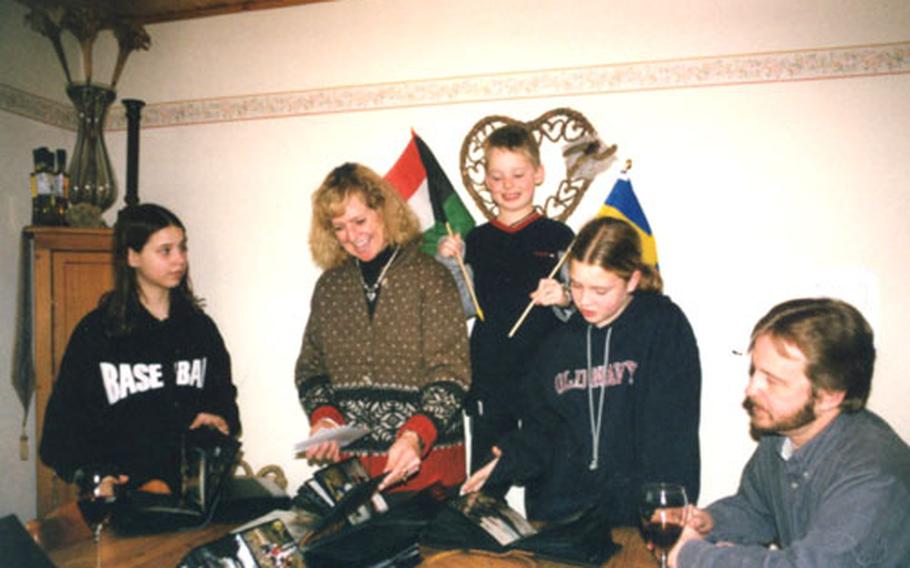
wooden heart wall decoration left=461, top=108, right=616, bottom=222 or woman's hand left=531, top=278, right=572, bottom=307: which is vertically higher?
wooden heart wall decoration left=461, top=108, right=616, bottom=222

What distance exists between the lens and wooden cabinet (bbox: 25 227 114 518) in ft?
9.38

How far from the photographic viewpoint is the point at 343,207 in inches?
78.6

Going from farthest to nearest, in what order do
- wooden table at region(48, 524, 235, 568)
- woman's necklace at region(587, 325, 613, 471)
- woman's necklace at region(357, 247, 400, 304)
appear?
woman's necklace at region(357, 247, 400, 304) → woman's necklace at region(587, 325, 613, 471) → wooden table at region(48, 524, 235, 568)

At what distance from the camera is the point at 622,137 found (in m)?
2.96

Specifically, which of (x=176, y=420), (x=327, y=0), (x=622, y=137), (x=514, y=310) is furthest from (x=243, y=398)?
(x=622, y=137)

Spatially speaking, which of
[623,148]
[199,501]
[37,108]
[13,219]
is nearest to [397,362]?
[199,501]

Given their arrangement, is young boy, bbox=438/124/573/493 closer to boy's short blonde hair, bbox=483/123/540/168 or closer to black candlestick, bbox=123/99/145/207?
boy's short blonde hair, bbox=483/123/540/168

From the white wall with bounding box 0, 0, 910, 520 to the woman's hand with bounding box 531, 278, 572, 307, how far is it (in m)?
0.95

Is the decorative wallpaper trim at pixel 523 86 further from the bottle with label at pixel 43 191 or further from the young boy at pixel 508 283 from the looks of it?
the young boy at pixel 508 283

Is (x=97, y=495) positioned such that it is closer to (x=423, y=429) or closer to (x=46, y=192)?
(x=423, y=429)

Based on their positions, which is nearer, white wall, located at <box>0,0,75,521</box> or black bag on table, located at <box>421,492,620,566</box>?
black bag on table, located at <box>421,492,620,566</box>

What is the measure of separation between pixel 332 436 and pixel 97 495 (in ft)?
2.02

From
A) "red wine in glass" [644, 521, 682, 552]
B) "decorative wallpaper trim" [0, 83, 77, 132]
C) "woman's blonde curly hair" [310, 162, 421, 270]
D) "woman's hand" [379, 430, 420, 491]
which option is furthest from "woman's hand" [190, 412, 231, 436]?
"decorative wallpaper trim" [0, 83, 77, 132]

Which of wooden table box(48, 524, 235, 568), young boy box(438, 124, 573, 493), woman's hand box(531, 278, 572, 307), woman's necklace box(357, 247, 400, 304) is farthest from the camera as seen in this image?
young boy box(438, 124, 573, 493)
